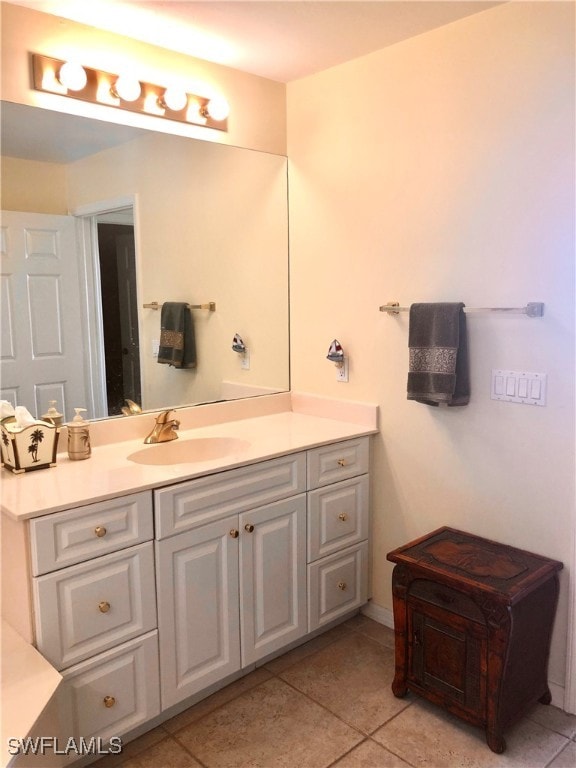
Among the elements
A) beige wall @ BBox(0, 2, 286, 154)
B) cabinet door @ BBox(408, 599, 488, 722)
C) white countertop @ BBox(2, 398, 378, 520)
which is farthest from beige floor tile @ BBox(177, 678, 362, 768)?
beige wall @ BBox(0, 2, 286, 154)

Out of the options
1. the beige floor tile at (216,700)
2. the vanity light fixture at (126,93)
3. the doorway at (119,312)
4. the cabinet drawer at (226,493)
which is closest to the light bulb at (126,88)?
the vanity light fixture at (126,93)

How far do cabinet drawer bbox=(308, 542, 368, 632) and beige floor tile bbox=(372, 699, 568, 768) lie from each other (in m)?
0.49

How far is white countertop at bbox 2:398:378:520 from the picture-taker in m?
1.67

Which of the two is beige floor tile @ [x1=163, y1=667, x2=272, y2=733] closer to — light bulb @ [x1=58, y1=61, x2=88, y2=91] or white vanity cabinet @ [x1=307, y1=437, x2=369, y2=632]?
white vanity cabinet @ [x1=307, y1=437, x2=369, y2=632]

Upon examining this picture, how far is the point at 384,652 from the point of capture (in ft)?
7.79

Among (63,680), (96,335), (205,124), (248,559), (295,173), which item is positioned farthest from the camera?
(295,173)

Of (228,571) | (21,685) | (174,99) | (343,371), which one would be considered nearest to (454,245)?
(343,371)

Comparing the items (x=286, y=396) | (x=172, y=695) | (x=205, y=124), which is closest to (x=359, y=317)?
(x=286, y=396)

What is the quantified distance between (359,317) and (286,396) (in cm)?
55

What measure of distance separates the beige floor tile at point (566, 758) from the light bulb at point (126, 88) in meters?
2.56

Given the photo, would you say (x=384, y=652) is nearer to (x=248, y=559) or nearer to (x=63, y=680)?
(x=248, y=559)

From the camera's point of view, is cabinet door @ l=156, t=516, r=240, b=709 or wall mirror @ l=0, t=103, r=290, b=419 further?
wall mirror @ l=0, t=103, r=290, b=419

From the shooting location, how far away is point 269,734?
1.95m

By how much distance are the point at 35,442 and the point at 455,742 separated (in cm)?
162
